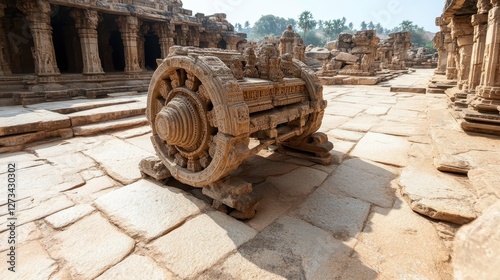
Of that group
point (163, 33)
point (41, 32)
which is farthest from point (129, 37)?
point (41, 32)

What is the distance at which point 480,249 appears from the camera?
0.74 meters

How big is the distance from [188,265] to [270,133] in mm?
1298

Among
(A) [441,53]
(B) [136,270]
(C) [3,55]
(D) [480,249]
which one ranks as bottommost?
(B) [136,270]

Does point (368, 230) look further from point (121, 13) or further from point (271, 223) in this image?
point (121, 13)

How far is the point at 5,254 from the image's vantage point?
6.03 feet

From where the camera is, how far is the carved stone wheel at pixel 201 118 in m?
2.02

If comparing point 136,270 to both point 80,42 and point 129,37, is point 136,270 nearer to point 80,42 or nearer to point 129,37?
point 129,37

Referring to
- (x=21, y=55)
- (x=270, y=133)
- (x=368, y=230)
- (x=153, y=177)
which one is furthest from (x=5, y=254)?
(x=21, y=55)

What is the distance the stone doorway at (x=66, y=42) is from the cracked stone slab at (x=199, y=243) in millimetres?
12906

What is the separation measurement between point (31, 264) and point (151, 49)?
1575 cm

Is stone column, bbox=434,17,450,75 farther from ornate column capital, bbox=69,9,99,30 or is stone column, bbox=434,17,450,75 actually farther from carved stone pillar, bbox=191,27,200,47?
ornate column capital, bbox=69,9,99,30

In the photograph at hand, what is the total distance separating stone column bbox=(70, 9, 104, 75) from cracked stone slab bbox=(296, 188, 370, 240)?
10151mm

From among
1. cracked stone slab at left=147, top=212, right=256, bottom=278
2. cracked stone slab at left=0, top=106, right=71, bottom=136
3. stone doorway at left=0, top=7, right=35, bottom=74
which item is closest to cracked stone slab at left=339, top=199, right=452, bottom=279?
cracked stone slab at left=147, top=212, right=256, bottom=278

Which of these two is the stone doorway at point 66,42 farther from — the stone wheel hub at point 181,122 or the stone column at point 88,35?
the stone wheel hub at point 181,122
